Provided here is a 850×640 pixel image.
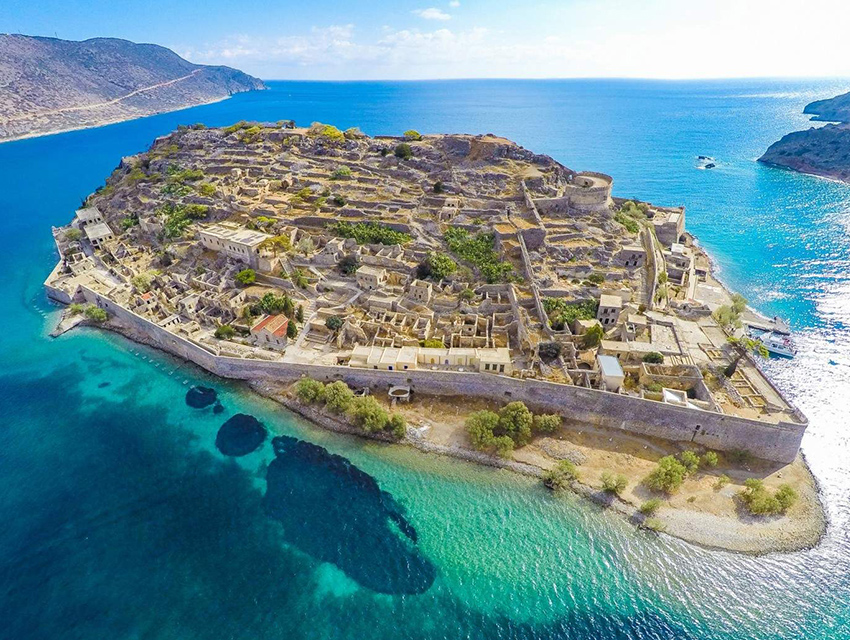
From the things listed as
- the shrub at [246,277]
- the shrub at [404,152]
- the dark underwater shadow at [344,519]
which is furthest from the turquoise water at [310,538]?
the shrub at [404,152]

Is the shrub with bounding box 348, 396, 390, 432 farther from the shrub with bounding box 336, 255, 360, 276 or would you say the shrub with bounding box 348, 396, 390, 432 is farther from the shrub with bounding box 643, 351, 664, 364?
the shrub with bounding box 643, 351, 664, 364

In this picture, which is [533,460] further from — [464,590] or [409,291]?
[409,291]

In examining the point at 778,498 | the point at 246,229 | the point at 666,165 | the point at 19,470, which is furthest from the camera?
the point at 666,165

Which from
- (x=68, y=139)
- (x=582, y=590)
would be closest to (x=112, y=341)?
(x=582, y=590)

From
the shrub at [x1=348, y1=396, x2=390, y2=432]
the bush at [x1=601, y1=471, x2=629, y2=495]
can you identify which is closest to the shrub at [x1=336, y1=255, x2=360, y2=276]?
the shrub at [x1=348, y1=396, x2=390, y2=432]

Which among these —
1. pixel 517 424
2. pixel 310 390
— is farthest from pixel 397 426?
pixel 517 424
